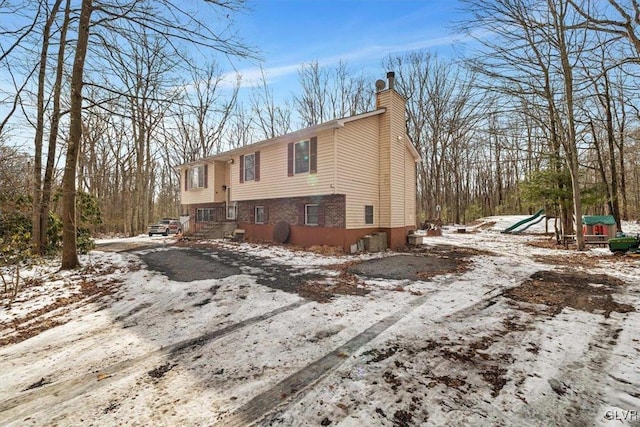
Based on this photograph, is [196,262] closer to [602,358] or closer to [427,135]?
[602,358]

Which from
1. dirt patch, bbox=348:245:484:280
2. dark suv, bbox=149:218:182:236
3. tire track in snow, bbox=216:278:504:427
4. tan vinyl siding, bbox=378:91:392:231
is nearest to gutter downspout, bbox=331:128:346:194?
tan vinyl siding, bbox=378:91:392:231

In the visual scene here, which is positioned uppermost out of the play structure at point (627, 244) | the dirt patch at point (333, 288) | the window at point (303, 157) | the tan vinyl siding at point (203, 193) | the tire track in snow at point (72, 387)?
the window at point (303, 157)

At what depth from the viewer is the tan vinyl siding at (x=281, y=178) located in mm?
11969

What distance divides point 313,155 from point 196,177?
10.7m

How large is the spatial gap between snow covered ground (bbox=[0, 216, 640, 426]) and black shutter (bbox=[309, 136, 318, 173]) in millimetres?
6844

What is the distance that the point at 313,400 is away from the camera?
8.61ft

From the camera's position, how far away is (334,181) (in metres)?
11.6

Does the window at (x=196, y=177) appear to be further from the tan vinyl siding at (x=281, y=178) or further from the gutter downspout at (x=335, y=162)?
the gutter downspout at (x=335, y=162)

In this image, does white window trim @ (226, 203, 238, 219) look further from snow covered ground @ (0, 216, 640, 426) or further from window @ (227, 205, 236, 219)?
snow covered ground @ (0, 216, 640, 426)

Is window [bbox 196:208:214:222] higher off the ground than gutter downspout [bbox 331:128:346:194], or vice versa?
gutter downspout [bbox 331:128:346:194]

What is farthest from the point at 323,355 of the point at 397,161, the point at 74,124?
the point at 397,161

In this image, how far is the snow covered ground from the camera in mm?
2512

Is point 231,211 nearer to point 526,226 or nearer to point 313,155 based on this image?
point 313,155

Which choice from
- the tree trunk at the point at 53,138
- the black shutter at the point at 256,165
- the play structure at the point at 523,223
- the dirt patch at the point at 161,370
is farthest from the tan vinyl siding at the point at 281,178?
the play structure at the point at 523,223
